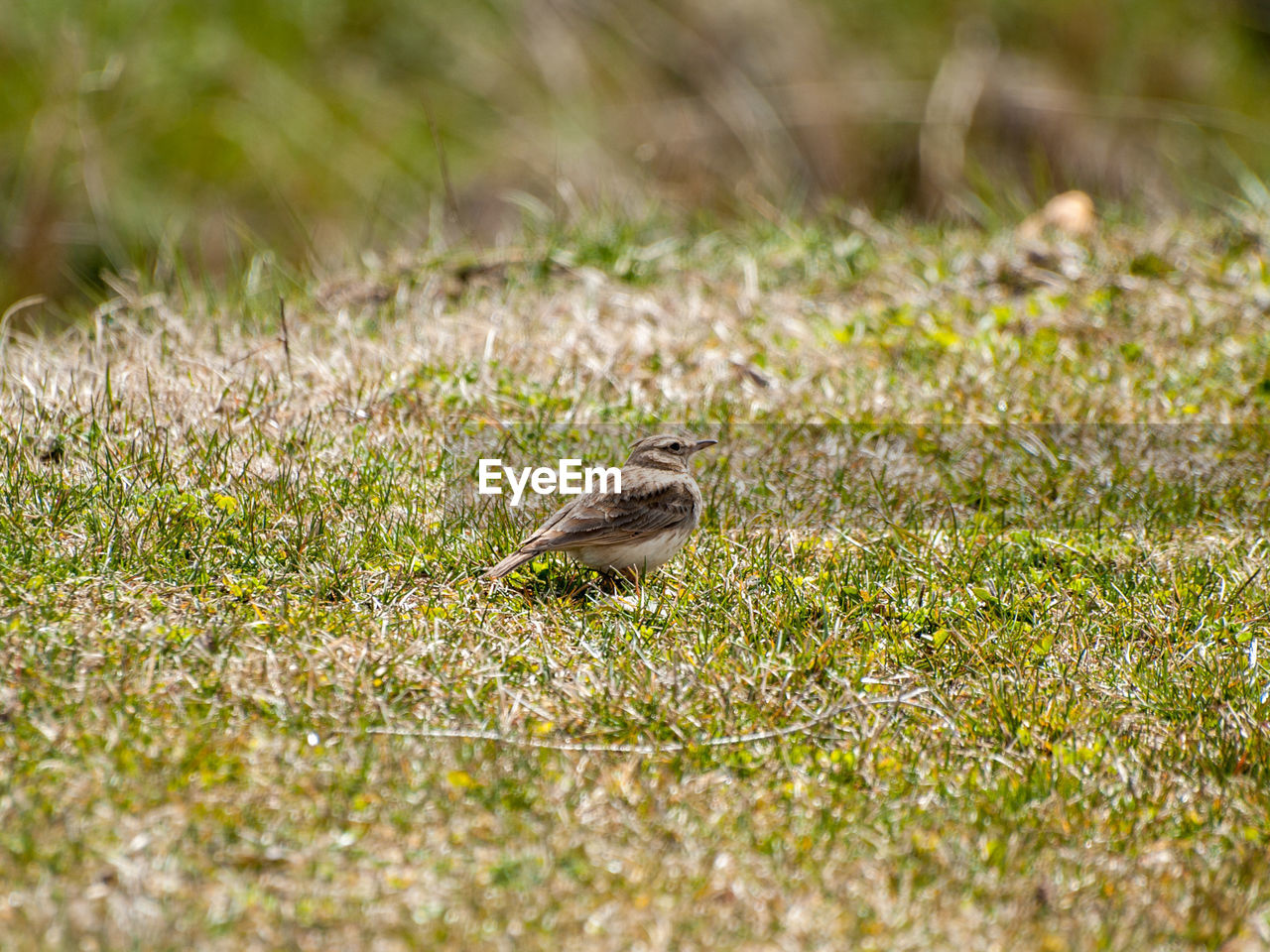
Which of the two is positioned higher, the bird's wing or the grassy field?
the bird's wing

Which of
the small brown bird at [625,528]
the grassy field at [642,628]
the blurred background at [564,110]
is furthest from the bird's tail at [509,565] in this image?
the blurred background at [564,110]

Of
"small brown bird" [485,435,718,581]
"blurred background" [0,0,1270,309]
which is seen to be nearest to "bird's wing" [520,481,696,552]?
"small brown bird" [485,435,718,581]

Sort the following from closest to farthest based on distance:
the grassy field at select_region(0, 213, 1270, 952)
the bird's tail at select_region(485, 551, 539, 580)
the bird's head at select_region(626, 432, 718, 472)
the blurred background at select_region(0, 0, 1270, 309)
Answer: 1. the grassy field at select_region(0, 213, 1270, 952)
2. the bird's tail at select_region(485, 551, 539, 580)
3. the bird's head at select_region(626, 432, 718, 472)
4. the blurred background at select_region(0, 0, 1270, 309)

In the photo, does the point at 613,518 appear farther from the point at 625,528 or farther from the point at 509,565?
the point at 509,565

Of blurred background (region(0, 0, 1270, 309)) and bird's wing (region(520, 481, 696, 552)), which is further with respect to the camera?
blurred background (region(0, 0, 1270, 309))

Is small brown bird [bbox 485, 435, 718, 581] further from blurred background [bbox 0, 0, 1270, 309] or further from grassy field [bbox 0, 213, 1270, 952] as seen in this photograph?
blurred background [bbox 0, 0, 1270, 309]

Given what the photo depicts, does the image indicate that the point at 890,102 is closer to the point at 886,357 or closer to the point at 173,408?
the point at 886,357

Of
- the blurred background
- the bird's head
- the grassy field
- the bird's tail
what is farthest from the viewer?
the blurred background
